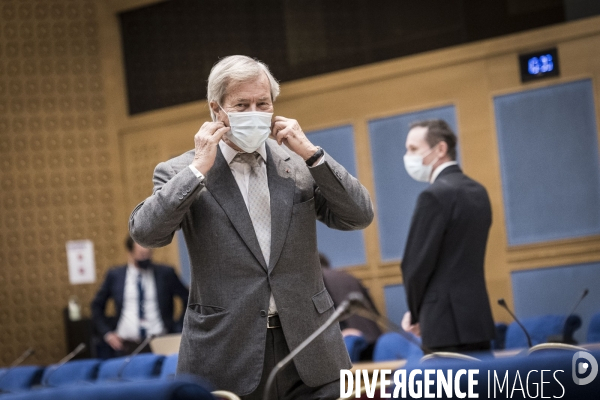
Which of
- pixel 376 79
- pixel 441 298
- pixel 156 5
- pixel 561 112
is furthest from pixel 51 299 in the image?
pixel 441 298

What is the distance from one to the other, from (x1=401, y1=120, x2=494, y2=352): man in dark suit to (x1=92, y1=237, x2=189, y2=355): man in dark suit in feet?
11.3

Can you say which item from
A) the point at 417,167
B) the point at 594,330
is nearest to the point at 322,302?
the point at 417,167

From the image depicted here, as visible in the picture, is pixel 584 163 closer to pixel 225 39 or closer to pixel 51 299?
pixel 225 39

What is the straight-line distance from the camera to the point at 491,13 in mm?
6918

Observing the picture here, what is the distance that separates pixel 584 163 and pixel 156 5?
4557 millimetres

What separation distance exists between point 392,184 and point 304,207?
5161 mm

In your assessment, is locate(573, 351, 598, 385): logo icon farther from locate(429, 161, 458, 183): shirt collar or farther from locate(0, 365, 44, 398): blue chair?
locate(0, 365, 44, 398): blue chair

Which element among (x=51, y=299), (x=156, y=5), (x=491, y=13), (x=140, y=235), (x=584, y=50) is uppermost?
(x=156, y=5)

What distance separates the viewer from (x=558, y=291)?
262 inches

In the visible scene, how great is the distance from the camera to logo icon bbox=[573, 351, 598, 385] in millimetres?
1350

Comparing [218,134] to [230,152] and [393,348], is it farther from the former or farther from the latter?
[393,348]

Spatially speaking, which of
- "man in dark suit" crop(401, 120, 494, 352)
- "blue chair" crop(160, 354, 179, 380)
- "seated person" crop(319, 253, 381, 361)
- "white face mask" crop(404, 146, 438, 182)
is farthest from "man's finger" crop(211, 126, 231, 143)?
"seated person" crop(319, 253, 381, 361)

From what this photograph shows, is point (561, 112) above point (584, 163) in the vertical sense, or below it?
above

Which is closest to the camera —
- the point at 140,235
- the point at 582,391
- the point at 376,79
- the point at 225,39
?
the point at 582,391
